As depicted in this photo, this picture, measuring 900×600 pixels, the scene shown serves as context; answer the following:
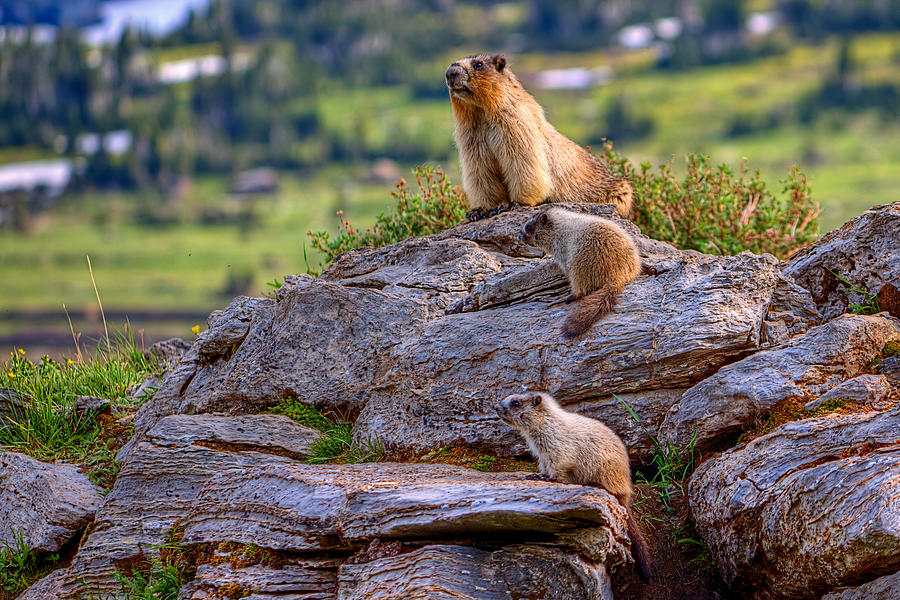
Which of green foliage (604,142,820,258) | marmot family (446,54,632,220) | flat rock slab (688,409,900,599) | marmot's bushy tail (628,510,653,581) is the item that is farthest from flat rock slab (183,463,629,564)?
green foliage (604,142,820,258)

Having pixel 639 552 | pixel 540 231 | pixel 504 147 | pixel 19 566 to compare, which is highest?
pixel 504 147

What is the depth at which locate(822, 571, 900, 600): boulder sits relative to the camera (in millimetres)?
6672

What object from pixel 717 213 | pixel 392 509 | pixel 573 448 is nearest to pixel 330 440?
pixel 392 509

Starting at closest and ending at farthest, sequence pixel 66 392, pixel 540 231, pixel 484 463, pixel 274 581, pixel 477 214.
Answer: pixel 274 581 → pixel 484 463 → pixel 540 231 → pixel 66 392 → pixel 477 214

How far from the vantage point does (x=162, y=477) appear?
996cm

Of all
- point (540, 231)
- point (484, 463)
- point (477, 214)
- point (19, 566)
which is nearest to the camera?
point (484, 463)

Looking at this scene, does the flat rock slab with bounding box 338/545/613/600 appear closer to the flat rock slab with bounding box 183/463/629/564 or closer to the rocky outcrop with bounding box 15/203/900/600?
the rocky outcrop with bounding box 15/203/900/600

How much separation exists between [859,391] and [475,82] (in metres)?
6.95

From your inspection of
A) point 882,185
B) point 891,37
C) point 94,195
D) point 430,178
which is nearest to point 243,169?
point 94,195

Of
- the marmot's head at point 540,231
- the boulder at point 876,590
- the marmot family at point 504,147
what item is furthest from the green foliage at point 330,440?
the boulder at point 876,590

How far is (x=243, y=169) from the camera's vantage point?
17638 centimetres

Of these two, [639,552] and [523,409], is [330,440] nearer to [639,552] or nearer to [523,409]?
[523,409]

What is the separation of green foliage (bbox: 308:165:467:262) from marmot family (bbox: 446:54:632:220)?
1.50 m

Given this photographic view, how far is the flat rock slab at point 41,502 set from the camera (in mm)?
10117
